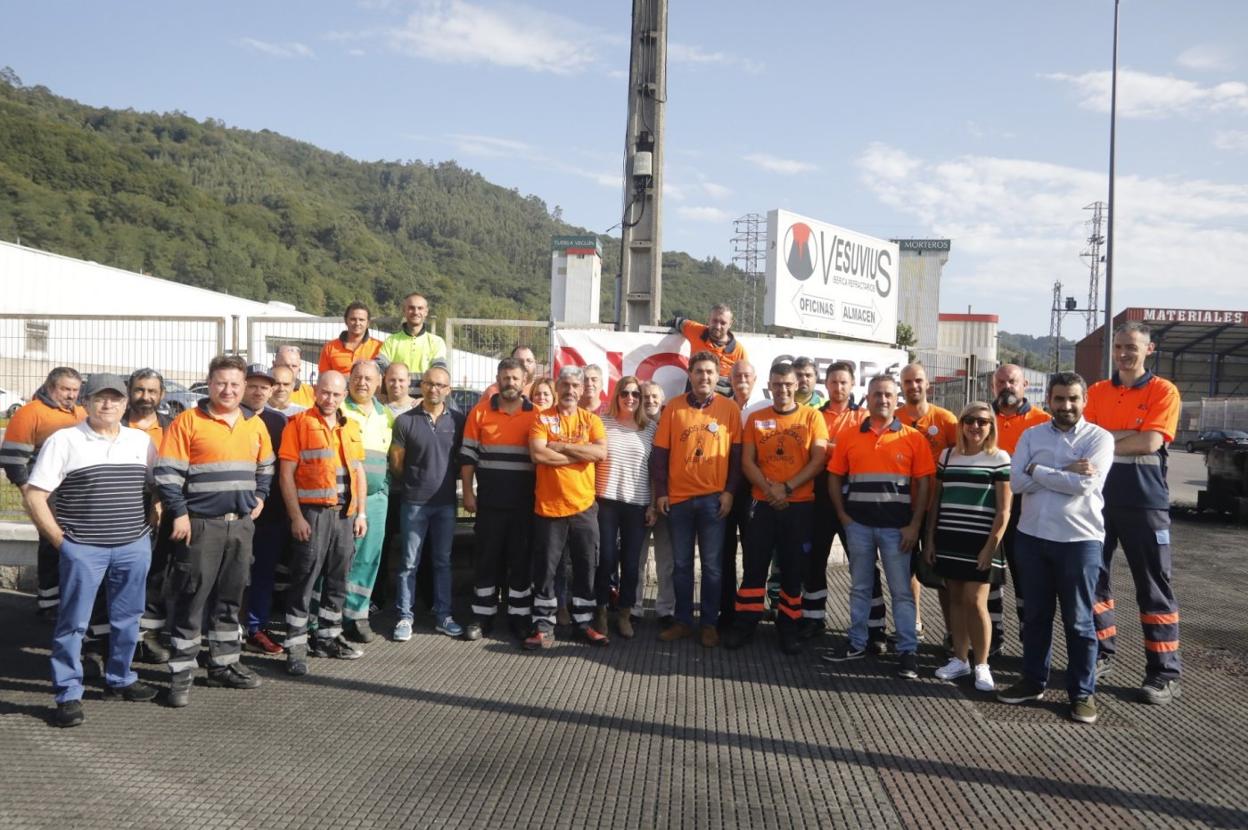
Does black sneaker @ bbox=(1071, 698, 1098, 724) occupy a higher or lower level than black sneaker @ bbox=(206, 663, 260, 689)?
higher

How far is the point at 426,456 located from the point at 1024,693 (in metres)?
4.24

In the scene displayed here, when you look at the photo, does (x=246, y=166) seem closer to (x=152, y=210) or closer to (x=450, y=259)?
(x=450, y=259)

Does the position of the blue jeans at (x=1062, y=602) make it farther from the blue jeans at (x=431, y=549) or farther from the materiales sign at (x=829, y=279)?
the materiales sign at (x=829, y=279)

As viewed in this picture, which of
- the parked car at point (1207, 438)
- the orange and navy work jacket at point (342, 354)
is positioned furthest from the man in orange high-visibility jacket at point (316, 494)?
the parked car at point (1207, 438)

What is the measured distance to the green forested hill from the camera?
73.6m

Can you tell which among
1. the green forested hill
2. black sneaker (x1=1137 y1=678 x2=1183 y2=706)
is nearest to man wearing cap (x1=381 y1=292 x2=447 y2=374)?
black sneaker (x1=1137 y1=678 x2=1183 y2=706)

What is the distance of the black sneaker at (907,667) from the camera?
564 cm

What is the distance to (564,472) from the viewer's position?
6195 millimetres

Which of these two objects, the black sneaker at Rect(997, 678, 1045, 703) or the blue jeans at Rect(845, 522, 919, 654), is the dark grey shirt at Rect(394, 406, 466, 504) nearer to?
the blue jeans at Rect(845, 522, 919, 654)

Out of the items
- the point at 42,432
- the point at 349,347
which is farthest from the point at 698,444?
the point at 42,432

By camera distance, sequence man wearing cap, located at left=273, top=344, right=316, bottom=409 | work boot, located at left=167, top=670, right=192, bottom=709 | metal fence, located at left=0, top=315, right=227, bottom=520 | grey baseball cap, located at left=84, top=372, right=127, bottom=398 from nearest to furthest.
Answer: grey baseball cap, located at left=84, top=372, right=127, bottom=398 → work boot, located at left=167, top=670, right=192, bottom=709 → man wearing cap, located at left=273, top=344, right=316, bottom=409 → metal fence, located at left=0, top=315, right=227, bottom=520

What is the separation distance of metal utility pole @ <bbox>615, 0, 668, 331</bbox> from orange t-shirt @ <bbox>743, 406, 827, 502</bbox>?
10.4ft

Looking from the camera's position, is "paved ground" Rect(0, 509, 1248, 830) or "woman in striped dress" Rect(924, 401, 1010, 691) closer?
"paved ground" Rect(0, 509, 1248, 830)

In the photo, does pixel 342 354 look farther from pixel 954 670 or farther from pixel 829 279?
pixel 829 279
